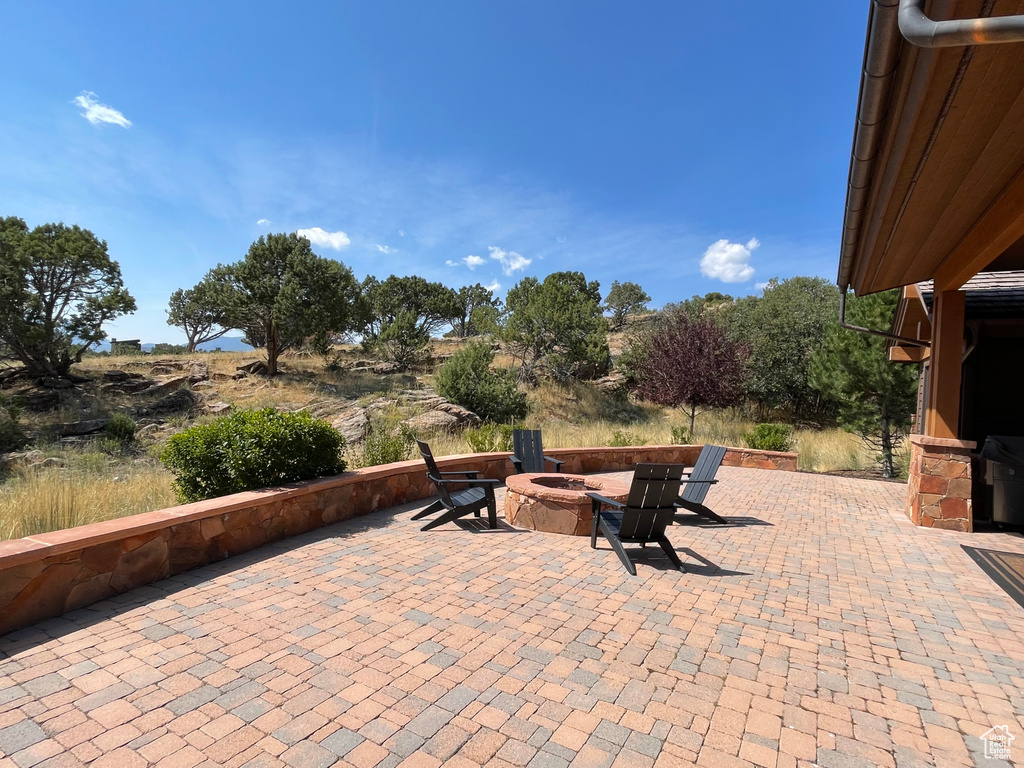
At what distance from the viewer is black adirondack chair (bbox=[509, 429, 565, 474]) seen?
23.1 ft

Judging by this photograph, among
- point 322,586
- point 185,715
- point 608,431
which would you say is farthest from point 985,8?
point 608,431

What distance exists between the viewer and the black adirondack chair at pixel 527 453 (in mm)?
7035

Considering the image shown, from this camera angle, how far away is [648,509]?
13.3 feet

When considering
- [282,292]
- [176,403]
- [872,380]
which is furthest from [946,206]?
[282,292]

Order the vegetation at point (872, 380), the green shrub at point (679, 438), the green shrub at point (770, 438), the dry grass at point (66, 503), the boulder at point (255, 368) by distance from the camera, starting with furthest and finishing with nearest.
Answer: the boulder at point (255, 368) → the green shrub at point (679, 438) → the green shrub at point (770, 438) → the vegetation at point (872, 380) → the dry grass at point (66, 503)

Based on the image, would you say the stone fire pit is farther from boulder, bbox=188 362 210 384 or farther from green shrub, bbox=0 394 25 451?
boulder, bbox=188 362 210 384

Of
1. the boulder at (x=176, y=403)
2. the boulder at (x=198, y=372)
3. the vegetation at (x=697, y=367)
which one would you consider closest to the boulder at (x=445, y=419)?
the vegetation at (x=697, y=367)

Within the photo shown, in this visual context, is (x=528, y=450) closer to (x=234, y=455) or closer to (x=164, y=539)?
(x=234, y=455)

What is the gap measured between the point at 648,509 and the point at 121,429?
53.1 ft

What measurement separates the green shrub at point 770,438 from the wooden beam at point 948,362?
534 centimetres

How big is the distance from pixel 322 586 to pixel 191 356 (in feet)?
89.1

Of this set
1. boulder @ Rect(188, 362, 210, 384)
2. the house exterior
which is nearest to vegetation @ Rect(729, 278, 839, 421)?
the house exterior

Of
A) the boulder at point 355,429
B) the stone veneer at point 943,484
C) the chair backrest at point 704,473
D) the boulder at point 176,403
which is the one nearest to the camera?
the stone veneer at point 943,484

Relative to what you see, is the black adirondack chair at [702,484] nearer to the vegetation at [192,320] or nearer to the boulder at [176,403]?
the boulder at [176,403]
